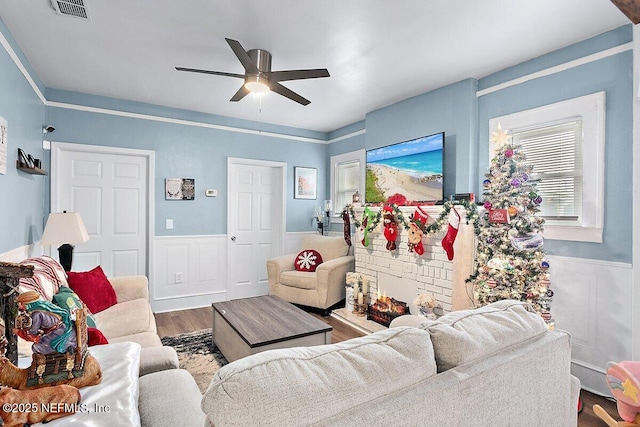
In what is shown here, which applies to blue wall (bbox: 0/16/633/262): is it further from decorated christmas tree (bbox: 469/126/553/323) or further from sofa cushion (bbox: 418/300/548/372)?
sofa cushion (bbox: 418/300/548/372)

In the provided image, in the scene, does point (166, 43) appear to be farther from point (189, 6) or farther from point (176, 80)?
point (176, 80)

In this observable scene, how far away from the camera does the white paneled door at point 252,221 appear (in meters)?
4.80

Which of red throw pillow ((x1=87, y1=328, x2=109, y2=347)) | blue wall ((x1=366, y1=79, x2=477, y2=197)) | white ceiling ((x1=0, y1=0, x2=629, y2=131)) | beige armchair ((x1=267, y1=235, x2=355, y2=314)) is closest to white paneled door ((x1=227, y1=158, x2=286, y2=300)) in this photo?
beige armchair ((x1=267, y1=235, x2=355, y2=314))

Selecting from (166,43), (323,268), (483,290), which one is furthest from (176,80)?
(483,290)

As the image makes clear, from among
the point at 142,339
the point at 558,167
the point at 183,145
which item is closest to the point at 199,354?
the point at 142,339

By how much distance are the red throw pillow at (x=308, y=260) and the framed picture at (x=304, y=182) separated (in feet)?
3.60

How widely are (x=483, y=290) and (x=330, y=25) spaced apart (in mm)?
2335

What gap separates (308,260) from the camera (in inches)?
177

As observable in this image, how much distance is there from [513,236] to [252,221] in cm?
351

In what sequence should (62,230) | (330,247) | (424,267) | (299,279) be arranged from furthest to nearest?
(330,247)
(299,279)
(424,267)
(62,230)

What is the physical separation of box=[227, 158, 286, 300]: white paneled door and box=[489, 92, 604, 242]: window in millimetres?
3322

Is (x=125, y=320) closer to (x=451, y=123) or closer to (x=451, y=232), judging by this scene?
(x=451, y=232)

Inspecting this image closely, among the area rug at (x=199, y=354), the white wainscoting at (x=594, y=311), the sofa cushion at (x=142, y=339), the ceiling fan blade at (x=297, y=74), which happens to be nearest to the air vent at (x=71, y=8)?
the ceiling fan blade at (x=297, y=74)

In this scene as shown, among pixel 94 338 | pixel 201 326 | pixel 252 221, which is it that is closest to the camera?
pixel 94 338
